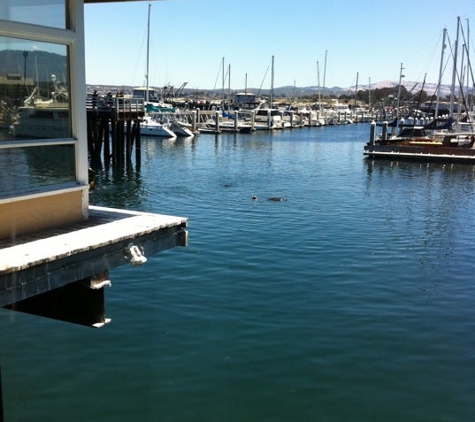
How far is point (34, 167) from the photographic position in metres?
5.63

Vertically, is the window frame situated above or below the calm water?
above

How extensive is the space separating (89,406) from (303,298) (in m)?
5.70

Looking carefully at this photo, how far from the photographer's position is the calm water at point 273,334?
8062 millimetres

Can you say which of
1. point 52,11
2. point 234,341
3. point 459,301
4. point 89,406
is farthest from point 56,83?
point 459,301

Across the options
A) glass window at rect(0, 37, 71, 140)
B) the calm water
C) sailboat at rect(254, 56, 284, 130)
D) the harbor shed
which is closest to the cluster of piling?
the calm water

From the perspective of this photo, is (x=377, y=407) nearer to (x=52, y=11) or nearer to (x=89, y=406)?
(x=89, y=406)

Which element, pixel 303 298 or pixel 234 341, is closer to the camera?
pixel 234 341

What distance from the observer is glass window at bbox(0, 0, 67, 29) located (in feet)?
17.0

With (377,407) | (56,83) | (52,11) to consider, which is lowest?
(377,407)

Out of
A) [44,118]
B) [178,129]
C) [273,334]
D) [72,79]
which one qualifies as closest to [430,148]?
[178,129]

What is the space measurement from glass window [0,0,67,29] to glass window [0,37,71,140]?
19cm

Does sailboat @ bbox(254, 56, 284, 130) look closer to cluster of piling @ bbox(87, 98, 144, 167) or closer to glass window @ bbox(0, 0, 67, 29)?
cluster of piling @ bbox(87, 98, 144, 167)

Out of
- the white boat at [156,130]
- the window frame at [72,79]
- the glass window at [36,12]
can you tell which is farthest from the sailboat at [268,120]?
the glass window at [36,12]

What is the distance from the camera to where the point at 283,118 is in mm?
95750
